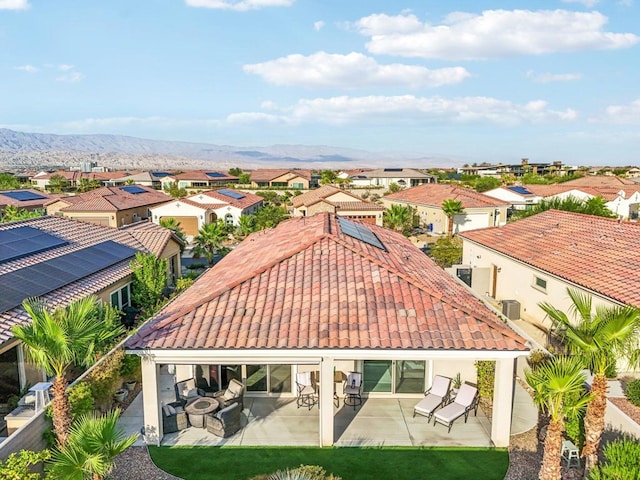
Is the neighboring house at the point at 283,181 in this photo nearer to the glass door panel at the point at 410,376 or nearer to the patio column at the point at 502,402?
the glass door panel at the point at 410,376

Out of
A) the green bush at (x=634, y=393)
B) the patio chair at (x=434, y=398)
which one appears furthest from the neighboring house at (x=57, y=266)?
the green bush at (x=634, y=393)

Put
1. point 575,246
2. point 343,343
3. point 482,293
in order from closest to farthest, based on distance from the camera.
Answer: point 343,343
point 575,246
point 482,293

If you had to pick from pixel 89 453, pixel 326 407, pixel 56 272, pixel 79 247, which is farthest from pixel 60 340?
pixel 79 247

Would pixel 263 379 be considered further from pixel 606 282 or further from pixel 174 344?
pixel 606 282

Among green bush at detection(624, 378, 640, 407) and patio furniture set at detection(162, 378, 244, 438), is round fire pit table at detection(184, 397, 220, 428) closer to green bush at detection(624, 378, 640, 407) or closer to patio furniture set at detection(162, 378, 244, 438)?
patio furniture set at detection(162, 378, 244, 438)

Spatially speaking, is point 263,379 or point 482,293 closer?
point 263,379

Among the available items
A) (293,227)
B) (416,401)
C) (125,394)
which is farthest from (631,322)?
(293,227)
